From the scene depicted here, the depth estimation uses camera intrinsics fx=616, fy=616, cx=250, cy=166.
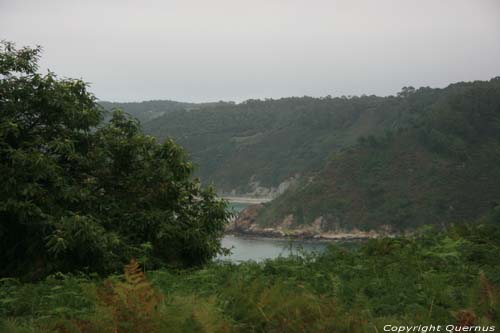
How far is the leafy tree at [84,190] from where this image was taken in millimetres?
10320

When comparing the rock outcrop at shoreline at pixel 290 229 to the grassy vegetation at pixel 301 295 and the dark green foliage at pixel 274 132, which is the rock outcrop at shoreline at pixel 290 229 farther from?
the grassy vegetation at pixel 301 295

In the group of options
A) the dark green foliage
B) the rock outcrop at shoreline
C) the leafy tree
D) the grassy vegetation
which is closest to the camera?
the grassy vegetation

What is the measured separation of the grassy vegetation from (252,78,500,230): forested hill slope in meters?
58.2

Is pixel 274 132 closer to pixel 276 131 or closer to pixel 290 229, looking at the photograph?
pixel 276 131

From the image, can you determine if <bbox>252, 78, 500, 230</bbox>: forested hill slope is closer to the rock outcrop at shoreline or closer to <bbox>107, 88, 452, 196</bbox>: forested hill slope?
the rock outcrop at shoreline

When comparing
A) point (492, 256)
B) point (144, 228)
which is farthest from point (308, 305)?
point (144, 228)

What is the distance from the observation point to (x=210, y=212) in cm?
1246

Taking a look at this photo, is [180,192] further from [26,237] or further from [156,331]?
[156,331]

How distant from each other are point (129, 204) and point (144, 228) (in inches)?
29.1

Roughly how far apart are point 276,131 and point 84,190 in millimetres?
110333

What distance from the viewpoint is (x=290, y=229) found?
2591 inches

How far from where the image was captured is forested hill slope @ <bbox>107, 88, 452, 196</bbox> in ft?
347

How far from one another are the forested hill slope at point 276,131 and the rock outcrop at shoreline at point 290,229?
27130mm

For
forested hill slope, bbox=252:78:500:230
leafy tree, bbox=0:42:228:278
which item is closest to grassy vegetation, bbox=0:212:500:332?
leafy tree, bbox=0:42:228:278
